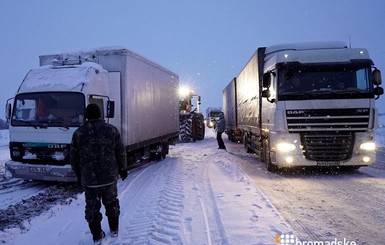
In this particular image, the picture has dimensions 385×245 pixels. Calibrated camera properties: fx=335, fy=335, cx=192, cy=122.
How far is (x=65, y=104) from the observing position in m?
8.16

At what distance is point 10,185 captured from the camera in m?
8.64

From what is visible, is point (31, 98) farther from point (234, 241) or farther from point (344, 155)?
point (344, 155)

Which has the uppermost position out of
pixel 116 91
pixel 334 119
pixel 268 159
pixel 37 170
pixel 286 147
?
pixel 116 91

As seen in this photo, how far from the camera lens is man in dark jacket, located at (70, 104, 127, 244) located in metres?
4.45

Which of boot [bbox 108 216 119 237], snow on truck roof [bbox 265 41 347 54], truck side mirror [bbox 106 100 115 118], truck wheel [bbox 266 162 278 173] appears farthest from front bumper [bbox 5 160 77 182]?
snow on truck roof [bbox 265 41 347 54]

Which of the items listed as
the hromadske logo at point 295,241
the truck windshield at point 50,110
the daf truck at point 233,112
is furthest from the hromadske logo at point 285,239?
the daf truck at point 233,112

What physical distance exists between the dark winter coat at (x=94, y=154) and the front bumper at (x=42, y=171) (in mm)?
3350

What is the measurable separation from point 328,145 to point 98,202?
643 cm

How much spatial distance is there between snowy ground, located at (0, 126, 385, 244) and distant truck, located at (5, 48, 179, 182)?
2.59 feet

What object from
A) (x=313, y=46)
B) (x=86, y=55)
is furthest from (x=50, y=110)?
(x=313, y=46)

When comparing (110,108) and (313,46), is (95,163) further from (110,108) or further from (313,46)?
(313,46)

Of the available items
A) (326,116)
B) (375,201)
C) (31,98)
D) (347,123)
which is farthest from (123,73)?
(375,201)

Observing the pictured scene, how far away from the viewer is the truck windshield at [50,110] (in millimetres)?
8016

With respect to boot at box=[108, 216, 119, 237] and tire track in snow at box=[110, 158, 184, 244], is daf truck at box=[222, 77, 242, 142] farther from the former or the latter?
boot at box=[108, 216, 119, 237]
